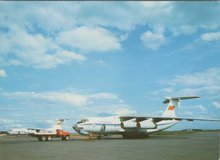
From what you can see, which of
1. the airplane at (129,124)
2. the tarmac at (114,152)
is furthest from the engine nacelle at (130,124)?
the tarmac at (114,152)

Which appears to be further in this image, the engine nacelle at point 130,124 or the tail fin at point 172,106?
the tail fin at point 172,106

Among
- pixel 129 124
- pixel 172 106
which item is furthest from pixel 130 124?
pixel 172 106

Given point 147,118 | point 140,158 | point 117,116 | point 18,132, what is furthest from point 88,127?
point 18,132

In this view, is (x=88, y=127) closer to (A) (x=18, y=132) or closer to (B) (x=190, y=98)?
(B) (x=190, y=98)

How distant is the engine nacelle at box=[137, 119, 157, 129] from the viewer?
38603 mm

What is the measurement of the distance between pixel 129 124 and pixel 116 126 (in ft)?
6.02

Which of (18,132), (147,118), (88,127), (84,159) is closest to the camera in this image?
(84,159)

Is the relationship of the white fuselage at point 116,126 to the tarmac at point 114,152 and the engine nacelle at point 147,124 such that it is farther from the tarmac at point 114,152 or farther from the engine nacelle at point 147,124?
the tarmac at point 114,152

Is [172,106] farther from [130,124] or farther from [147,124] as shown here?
[130,124]

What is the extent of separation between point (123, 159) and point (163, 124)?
29437 mm

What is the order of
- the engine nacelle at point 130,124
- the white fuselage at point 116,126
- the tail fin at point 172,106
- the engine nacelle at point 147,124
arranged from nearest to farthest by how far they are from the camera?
the white fuselage at point 116,126 < the engine nacelle at point 130,124 < the engine nacelle at point 147,124 < the tail fin at point 172,106

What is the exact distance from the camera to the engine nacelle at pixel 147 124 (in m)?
38.6

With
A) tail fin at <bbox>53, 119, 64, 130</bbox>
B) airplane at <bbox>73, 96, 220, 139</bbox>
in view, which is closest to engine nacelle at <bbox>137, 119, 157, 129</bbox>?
airplane at <bbox>73, 96, 220, 139</bbox>

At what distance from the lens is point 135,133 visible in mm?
39156
